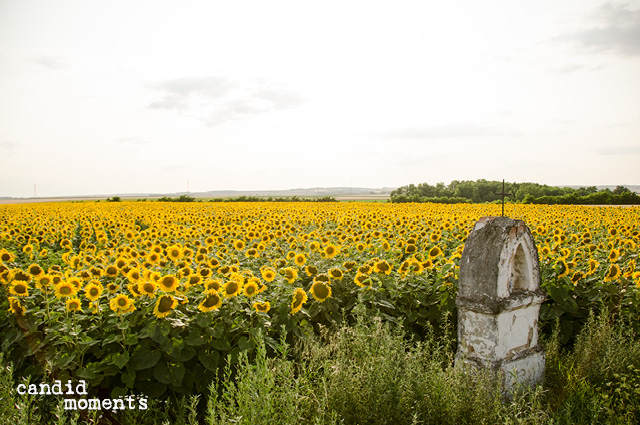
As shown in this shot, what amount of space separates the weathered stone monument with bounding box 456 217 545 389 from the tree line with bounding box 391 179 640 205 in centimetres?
2256

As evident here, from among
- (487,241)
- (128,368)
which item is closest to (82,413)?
(128,368)

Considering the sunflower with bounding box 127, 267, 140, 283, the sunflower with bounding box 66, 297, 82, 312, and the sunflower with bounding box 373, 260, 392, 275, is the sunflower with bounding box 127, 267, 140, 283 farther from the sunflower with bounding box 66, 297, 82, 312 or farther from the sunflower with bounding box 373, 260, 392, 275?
the sunflower with bounding box 373, 260, 392, 275

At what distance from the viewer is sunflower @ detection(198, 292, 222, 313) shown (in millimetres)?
3701

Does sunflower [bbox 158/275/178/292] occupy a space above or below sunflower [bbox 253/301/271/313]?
above

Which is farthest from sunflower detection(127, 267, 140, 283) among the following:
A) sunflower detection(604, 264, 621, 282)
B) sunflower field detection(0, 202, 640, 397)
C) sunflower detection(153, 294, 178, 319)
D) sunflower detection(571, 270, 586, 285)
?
sunflower detection(604, 264, 621, 282)

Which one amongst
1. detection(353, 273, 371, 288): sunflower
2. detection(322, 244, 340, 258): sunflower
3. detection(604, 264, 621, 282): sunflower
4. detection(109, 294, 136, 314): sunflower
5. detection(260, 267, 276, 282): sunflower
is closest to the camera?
detection(109, 294, 136, 314): sunflower

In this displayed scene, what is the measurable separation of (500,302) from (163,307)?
285cm

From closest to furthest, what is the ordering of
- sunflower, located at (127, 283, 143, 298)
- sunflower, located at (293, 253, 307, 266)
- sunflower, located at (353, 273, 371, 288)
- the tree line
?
1. sunflower, located at (127, 283, 143, 298)
2. sunflower, located at (353, 273, 371, 288)
3. sunflower, located at (293, 253, 307, 266)
4. the tree line

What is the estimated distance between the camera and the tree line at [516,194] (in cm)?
2786

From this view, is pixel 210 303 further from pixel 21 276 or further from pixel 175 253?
pixel 175 253

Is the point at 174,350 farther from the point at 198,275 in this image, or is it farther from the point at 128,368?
the point at 198,275

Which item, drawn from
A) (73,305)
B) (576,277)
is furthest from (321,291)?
(576,277)

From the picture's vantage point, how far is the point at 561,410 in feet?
12.2

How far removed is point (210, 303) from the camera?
12.2 ft
